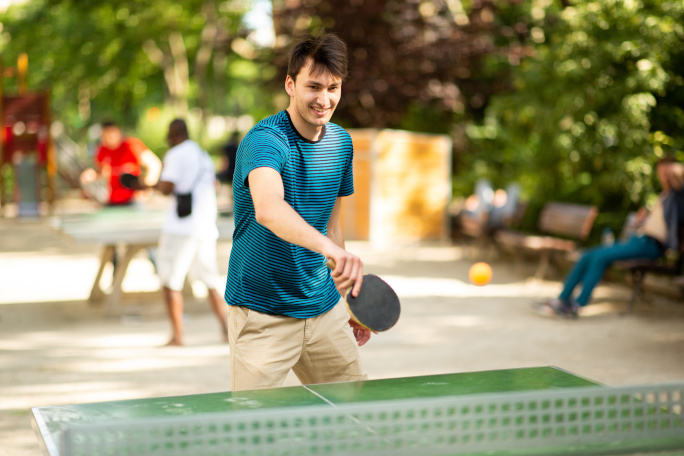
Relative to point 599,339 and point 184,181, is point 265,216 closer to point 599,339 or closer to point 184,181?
point 184,181

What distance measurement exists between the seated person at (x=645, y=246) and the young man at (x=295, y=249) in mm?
6224

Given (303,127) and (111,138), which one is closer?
(303,127)

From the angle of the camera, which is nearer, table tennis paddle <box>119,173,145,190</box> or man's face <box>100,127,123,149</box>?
table tennis paddle <box>119,173,145,190</box>

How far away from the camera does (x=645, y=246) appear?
30.4 ft

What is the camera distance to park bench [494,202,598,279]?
11.5 metres

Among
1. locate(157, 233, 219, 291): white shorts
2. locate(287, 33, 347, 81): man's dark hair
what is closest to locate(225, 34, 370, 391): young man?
locate(287, 33, 347, 81): man's dark hair

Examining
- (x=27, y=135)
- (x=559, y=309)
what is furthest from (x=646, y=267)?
(x=27, y=135)

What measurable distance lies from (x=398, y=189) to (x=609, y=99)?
5794 millimetres

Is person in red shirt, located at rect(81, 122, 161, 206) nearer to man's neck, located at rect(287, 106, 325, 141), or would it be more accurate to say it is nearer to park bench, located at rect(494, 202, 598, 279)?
park bench, located at rect(494, 202, 598, 279)

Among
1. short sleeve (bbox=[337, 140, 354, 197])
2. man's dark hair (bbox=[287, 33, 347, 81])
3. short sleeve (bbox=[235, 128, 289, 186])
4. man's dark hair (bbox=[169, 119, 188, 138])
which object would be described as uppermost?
man's dark hair (bbox=[287, 33, 347, 81])

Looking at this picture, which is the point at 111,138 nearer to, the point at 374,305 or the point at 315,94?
the point at 315,94

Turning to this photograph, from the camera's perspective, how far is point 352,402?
2758mm

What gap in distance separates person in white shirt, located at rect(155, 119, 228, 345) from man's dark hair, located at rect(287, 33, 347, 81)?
4.65m

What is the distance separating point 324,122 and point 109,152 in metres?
7.77
